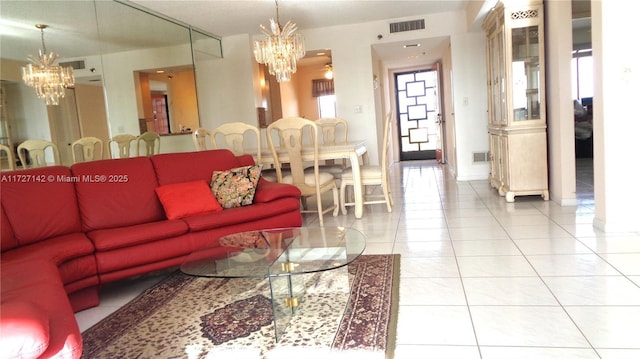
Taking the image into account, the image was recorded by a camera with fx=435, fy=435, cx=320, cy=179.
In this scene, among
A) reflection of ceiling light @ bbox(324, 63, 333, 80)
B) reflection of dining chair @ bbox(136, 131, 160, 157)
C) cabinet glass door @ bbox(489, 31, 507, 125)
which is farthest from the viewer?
reflection of ceiling light @ bbox(324, 63, 333, 80)

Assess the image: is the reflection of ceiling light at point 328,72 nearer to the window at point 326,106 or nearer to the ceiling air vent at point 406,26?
the window at point 326,106

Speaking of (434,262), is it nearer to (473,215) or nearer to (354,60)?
(473,215)

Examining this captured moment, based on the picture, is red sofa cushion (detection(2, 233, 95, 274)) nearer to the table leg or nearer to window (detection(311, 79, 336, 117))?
the table leg

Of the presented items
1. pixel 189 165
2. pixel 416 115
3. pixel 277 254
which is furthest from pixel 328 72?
pixel 277 254

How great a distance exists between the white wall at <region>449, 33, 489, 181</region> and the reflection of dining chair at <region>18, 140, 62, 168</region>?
498 cm

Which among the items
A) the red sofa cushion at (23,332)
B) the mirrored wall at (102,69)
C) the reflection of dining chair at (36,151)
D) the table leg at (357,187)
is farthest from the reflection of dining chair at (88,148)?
the red sofa cushion at (23,332)

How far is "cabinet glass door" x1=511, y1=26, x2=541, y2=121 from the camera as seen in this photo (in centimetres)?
434

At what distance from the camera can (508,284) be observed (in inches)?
91.7

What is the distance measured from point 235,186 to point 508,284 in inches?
77.8

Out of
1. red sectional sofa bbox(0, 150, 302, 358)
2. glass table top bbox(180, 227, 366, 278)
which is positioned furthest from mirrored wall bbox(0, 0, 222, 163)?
glass table top bbox(180, 227, 366, 278)

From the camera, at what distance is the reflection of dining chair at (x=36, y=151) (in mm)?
3619

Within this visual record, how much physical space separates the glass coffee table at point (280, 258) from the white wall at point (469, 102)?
13.9 feet

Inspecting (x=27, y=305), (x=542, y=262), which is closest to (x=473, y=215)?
(x=542, y=262)

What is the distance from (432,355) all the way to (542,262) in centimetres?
130
